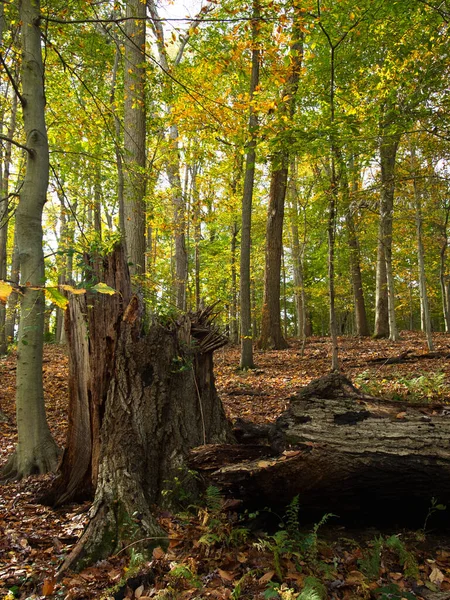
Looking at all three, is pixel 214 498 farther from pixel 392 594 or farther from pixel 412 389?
pixel 412 389

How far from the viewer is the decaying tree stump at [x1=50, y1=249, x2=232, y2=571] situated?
349 cm

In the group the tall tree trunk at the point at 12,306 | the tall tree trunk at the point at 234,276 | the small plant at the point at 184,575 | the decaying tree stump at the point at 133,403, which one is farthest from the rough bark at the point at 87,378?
the tall tree trunk at the point at 234,276

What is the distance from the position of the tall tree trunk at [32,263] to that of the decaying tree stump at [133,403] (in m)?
0.79

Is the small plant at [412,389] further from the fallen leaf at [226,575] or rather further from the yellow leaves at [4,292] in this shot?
the yellow leaves at [4,292]

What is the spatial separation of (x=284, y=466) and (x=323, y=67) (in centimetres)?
1296

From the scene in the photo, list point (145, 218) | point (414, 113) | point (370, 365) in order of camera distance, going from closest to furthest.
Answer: point (414, 113) → point (145, 218) → point (370, 365)

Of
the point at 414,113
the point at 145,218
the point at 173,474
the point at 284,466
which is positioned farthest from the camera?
the point at 145,218

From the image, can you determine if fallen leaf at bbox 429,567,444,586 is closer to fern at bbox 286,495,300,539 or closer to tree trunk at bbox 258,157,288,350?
fern at bbox 286,495,300,539

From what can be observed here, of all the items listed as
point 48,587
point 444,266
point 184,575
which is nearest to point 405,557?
point 184,575

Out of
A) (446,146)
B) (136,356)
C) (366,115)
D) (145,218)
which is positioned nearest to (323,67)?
(446,146)

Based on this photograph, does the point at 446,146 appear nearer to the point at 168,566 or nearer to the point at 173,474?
the point at 173,474

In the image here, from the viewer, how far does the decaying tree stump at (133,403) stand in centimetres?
349

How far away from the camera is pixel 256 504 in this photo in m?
3.33

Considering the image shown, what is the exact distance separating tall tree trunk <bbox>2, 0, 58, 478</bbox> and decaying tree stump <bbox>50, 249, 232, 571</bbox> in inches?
31.2
